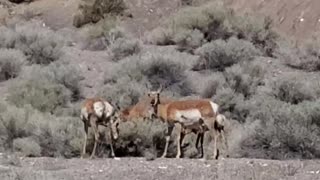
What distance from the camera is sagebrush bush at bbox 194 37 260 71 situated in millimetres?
25812

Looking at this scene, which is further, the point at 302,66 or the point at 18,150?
the point at 302,66

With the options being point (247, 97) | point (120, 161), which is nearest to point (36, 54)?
Answer: point (247, 97)

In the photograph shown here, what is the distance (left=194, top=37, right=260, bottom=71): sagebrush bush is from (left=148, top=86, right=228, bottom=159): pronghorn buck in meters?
11.8

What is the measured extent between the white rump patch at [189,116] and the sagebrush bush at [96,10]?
25982 mm

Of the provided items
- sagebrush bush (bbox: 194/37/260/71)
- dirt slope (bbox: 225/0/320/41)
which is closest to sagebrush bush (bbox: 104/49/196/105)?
sagebrush bush (bbox: 194/37/260/71)

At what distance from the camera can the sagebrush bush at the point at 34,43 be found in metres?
27.1

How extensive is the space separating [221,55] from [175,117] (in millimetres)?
12485

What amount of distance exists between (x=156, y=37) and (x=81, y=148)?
1718cm

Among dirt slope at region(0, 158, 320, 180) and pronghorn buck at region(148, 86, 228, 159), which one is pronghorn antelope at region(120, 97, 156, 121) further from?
dirt slope at region(0, 158, 320, 180)

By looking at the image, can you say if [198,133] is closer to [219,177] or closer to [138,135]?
[138,135]

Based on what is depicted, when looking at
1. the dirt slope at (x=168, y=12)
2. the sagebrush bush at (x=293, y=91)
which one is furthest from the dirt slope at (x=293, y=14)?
the sagebrush bush at (x=293, y=91)

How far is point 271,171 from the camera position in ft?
38.2

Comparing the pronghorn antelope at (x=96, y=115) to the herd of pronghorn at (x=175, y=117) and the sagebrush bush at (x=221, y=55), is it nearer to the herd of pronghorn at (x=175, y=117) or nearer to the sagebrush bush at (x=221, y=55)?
the herd of pronghorn at (x=175, y=117)

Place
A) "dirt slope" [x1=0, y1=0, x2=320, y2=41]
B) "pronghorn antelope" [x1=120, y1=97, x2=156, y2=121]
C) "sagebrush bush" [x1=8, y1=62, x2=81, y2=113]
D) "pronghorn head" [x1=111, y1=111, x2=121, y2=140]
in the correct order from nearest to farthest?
"pronghorn head" [x1=111, y1=111, x2=121, y2=140], "pronghorn antelope" [x1=120, y1=97, x2=156, y2=121], "sagebrush bush" [x1=8, y1=62, x2=81, y2=113], "dirt slope" [x1=0, y1=0, x2=320, y2=41]
